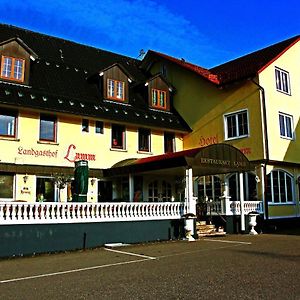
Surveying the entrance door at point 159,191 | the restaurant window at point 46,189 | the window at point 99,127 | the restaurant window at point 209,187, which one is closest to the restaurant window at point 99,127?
the window at point 99,127

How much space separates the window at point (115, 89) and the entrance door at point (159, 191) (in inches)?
208

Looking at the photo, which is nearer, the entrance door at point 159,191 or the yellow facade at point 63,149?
the yellow facade at point 63,149

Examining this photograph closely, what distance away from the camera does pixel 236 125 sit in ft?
76.0

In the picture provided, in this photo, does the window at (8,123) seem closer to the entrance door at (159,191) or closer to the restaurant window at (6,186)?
the restaurant window at (6,186)

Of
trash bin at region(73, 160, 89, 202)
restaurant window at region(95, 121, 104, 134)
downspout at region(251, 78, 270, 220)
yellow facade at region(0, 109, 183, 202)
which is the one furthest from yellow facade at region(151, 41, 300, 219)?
trash bin at region(73, 160, 89, 202)

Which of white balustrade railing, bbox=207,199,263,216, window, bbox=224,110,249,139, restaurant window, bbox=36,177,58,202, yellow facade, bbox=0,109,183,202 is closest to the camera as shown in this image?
yellow facade, bbox=0,109,183,202

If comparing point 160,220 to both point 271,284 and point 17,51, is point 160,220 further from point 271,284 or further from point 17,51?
point 17,51

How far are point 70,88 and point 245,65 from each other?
10.4 metres

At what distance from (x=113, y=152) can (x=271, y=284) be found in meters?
15.3

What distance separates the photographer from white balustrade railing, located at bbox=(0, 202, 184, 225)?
1308 cm

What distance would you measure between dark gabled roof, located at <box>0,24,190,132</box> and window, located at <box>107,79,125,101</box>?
0.46 m

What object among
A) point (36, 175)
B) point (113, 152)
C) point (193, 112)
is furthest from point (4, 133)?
point (193, 112)

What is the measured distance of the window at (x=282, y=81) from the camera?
23.3 metres

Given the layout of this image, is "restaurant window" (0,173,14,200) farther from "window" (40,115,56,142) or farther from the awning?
the awning
